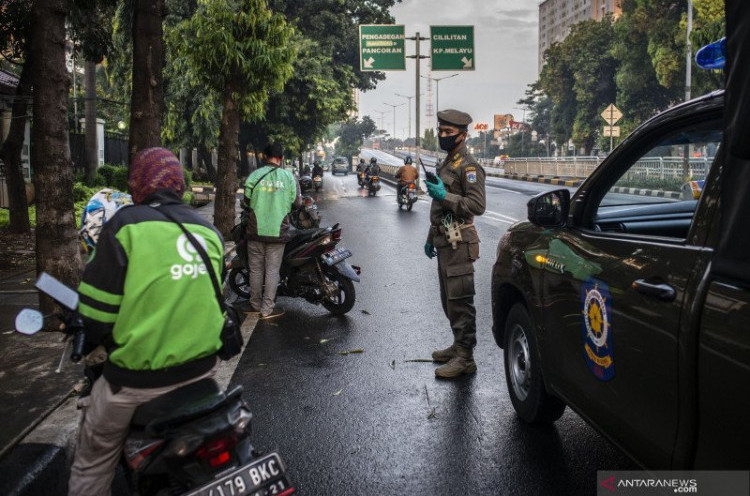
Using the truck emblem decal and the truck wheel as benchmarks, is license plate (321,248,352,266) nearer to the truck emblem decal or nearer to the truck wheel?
the truck wheel

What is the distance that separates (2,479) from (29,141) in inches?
829

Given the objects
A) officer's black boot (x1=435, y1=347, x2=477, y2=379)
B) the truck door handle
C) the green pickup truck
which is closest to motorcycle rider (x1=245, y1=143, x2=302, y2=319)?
officer's black boot (x1=435, y1=347, x2=477, y2=379)

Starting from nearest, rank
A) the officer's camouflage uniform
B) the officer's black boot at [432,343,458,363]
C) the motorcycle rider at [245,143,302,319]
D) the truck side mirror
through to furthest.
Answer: the truck side mirror, the officer's camouflage uniform, the officer's black boot at [432,343,458,363], the motorcycle rider at [245,143,302,319]

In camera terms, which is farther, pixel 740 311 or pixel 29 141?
pixel 29 141

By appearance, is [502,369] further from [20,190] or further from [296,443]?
[20,190]

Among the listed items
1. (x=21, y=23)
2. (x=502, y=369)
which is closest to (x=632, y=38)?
(x=21, y=23)

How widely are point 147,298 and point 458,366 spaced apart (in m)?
3.02

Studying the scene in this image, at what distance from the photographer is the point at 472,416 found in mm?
4242

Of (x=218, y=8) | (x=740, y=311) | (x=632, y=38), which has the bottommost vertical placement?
(x=740, y=311)

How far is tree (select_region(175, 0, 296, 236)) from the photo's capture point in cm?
1238

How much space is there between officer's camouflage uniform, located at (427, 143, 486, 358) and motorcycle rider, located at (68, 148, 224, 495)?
255 centimetres

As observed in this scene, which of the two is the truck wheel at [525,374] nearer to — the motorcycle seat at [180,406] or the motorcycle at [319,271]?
the motorcycle seat at [180,406]

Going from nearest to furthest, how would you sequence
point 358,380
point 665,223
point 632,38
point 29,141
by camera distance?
point 665,223, point 358,380, point 29,141, point 632,38

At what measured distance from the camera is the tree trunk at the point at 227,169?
12867mm
